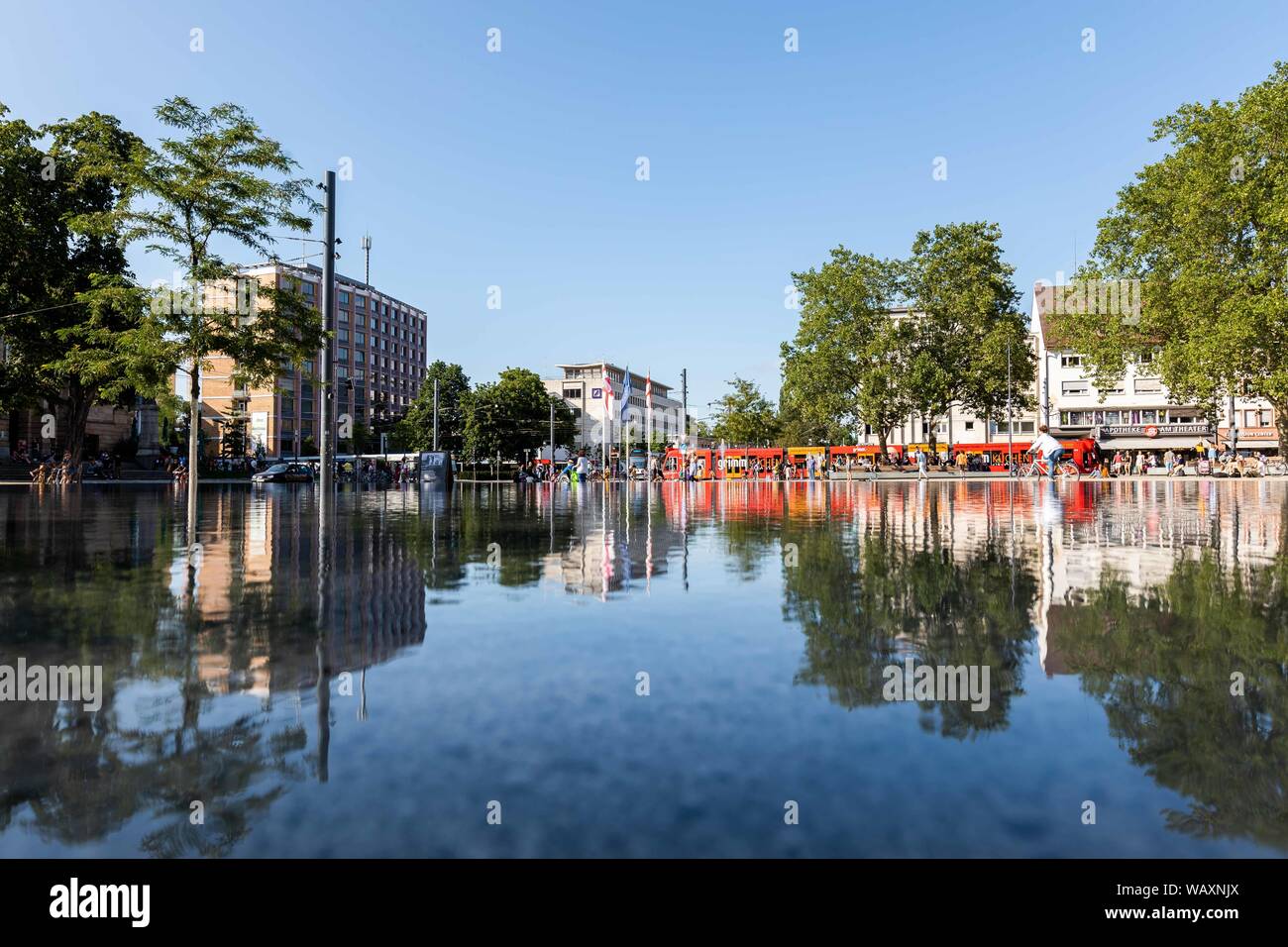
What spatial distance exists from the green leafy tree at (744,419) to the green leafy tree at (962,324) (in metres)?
35.0

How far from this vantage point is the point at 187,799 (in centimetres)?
288

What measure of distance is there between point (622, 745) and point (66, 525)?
49.7ft

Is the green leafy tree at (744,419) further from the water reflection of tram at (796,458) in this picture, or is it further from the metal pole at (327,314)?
the metal pole at (327,314)

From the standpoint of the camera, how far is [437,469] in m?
42.0

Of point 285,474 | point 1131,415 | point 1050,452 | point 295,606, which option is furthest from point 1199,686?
point 1131,415

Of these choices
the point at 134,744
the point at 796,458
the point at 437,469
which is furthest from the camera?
the point at 796,458

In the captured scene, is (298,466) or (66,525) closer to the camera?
(66,525)

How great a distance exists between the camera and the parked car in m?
46.3

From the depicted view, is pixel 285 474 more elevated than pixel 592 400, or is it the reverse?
pixel 592 400

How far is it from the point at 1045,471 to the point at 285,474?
159 ft

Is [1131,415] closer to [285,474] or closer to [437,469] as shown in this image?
[437,469]

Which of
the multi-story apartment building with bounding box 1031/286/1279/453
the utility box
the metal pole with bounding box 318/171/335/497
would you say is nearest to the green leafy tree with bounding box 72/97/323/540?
the metal pole with bounding box 318/171/335/497
